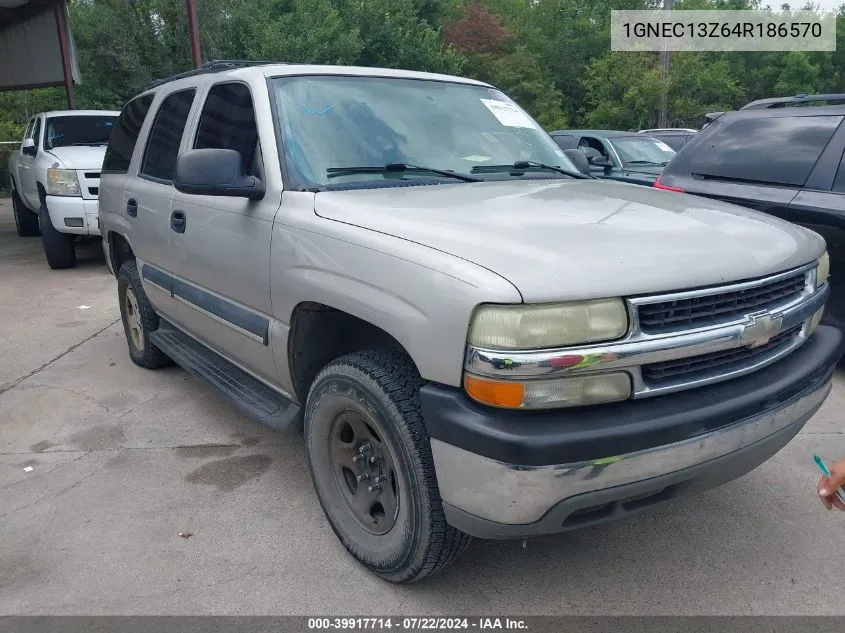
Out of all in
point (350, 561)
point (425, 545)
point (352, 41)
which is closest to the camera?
point (425, 545)

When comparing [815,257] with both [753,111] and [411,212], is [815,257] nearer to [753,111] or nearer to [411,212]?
[411,212]

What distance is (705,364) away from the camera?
215 centimetres

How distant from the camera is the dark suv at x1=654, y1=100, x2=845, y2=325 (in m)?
4.43

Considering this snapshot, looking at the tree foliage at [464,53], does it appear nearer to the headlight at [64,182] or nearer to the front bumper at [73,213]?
the headlight at [64,182]

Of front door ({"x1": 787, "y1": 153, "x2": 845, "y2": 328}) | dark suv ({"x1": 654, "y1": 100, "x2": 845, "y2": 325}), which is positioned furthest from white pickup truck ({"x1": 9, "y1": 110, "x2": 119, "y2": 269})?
front door ({"x1": 787, "y1": 153, "x2": 845, "y2": 328})

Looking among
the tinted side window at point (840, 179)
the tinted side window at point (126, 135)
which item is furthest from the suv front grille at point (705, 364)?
the tinted side window at point (126, 135)

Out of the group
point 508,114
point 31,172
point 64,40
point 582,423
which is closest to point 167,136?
point 508,114

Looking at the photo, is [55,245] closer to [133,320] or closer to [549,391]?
[133,320]

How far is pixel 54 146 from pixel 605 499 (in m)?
9.57

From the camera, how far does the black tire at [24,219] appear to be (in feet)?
39.2

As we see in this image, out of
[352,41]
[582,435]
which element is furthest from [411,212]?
[352,41]

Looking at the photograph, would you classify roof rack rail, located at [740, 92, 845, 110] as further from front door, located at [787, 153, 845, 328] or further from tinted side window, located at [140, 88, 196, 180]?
tinted side window, located at [140, 88, 196, 180]

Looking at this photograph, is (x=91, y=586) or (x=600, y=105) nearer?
(x=91, y=586)

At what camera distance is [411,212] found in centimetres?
246
